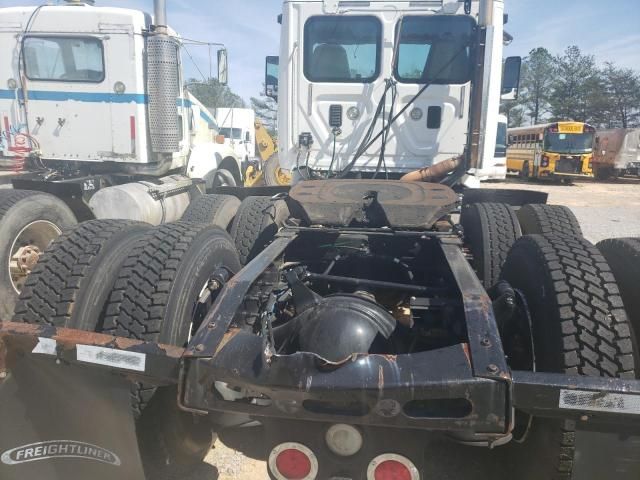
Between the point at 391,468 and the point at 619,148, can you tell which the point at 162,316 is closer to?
the point at 391,468

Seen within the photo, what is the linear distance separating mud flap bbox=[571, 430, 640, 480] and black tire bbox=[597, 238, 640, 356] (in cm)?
78

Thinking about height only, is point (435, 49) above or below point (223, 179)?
above

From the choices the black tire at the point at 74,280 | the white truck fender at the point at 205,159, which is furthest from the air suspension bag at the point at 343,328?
the white truck fender at the point at 205,159

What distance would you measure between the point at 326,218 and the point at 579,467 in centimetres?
211

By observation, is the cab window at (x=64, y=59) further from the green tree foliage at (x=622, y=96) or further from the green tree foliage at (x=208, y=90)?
the green tree foliage at (x=622, y=96)

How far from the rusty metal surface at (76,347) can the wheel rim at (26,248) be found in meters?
2.19

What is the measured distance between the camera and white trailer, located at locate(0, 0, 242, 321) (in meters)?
6.54

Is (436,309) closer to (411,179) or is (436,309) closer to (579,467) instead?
(579,467)

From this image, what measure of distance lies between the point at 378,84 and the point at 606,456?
4.13m

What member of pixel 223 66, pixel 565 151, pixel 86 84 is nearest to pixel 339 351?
pixel 86 84

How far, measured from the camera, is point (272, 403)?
65.8 inches

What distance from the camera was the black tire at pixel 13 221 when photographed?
3.88m

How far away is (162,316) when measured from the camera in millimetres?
2236

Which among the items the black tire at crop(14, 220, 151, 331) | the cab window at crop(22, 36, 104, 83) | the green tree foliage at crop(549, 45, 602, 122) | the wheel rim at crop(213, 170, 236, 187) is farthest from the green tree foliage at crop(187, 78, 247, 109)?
the green tree foliage at crop(549, 45, 602, 122)
